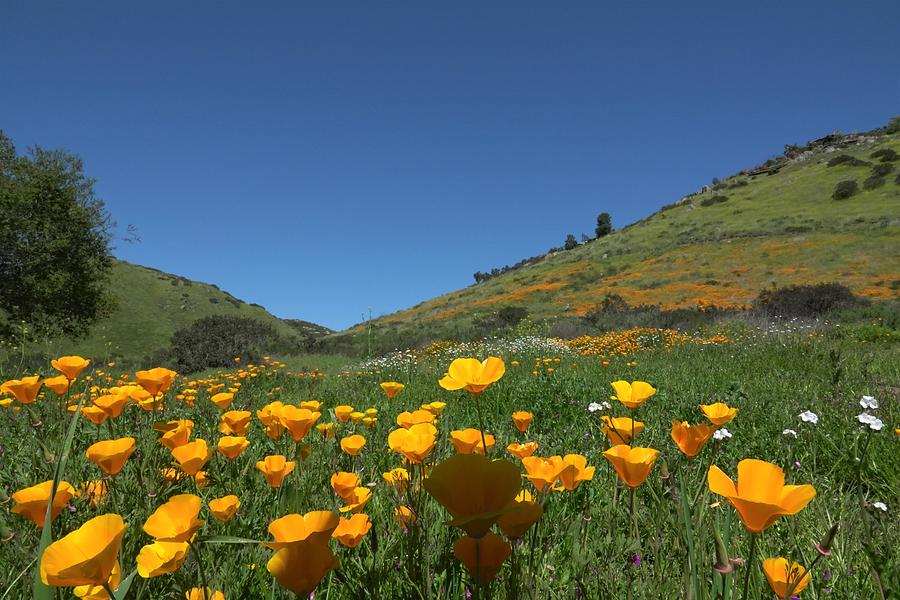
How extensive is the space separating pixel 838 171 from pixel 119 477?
58486mm

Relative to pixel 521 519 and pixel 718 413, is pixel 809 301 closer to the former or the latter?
pixel 718 413

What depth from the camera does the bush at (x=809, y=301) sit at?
50.8ft

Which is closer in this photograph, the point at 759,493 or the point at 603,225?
the point at 759,493

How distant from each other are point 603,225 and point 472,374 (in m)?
81.9

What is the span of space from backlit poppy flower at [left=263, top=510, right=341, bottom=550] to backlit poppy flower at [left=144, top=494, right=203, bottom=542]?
158mm

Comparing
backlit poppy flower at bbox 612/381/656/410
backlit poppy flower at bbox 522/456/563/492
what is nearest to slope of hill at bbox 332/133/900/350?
backlit poppy flower at bbox 612/381/656/410

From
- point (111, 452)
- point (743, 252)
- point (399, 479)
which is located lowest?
point (399, 479)

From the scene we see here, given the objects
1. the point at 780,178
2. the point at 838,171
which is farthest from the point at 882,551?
the point at 780,178

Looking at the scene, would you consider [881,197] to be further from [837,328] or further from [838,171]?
[837,328]

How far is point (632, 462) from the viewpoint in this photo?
41.9 inches

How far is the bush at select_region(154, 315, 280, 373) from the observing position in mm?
14406

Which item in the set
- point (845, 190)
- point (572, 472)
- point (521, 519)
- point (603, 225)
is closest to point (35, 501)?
point (521, 519)

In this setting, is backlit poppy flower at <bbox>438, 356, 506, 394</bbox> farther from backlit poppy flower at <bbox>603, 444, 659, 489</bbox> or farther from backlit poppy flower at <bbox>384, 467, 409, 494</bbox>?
backlit poppy flower at <bbox>384, 467, 409, 494</bbox>

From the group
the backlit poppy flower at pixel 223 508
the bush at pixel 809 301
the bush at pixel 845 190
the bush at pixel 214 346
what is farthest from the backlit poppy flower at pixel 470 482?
the bush at pixel 845 190
